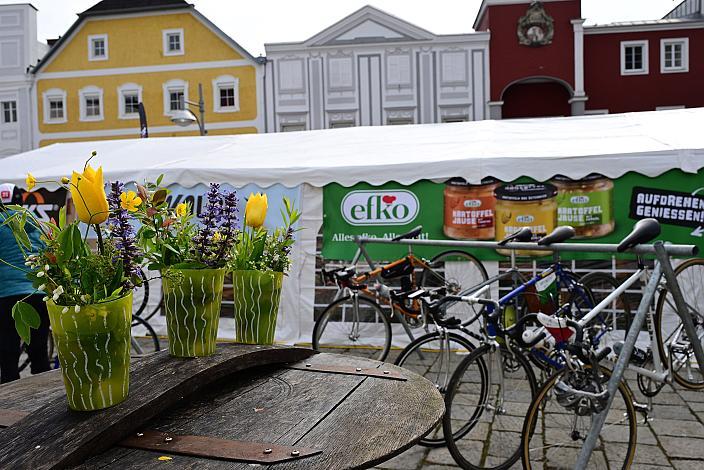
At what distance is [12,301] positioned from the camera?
452 cm

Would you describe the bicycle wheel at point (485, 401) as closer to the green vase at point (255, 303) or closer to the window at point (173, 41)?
the green vase at point (255, 303)

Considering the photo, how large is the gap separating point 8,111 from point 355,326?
102 feet

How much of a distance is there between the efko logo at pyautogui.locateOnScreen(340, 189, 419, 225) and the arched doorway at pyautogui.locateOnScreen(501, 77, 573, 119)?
23.0 m

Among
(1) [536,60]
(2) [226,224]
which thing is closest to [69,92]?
(1) [536,60]

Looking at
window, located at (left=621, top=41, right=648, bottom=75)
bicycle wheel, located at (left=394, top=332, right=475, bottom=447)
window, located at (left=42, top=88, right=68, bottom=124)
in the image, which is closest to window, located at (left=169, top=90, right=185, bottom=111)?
window, located at (left=42, top=88, right=68, bottom=124)

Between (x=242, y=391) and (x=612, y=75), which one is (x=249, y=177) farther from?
(x=612, y=75)

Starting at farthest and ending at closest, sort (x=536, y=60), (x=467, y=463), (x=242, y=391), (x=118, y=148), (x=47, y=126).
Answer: (x=47, y=126)
(x=536, y=60)
(x=118, y=148)
(x=467, y=463)
(x=242, y=391)

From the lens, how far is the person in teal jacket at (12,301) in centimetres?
447

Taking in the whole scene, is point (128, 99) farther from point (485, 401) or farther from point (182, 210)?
point (182, 210)

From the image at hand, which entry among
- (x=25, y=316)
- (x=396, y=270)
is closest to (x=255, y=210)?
(x=25, y=316)

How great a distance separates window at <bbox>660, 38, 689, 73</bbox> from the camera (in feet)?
92.0

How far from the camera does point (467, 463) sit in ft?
11.6

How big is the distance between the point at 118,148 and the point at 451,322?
24.8 ft

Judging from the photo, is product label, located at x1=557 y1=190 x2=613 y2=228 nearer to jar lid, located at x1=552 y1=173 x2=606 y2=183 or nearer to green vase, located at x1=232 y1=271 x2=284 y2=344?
jar lid, located at x1=552 y1=173 x2=606 y2=183
